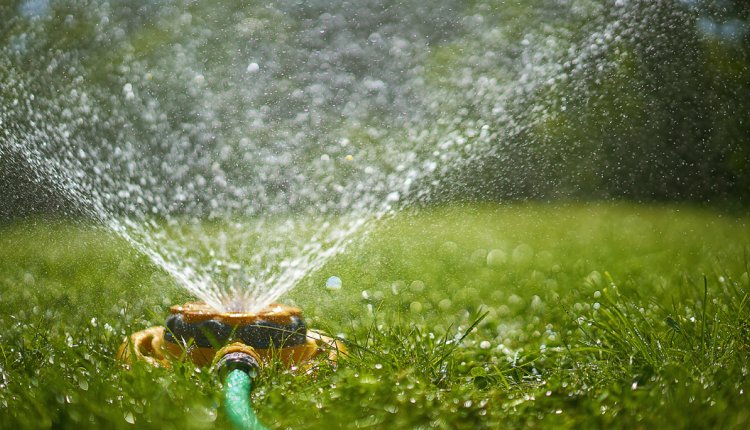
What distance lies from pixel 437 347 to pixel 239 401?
796mm

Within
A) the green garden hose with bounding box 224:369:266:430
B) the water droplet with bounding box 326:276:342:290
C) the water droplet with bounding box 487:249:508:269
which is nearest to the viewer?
the green garden hose with bounding box 224:369:266:430

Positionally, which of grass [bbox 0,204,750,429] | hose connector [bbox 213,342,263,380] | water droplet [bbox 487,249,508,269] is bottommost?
water droplet [bbox 487,249,508,269]

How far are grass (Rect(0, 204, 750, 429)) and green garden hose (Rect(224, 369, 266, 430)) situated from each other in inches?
1.5

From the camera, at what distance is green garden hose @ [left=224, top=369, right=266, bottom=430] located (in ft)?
5.41

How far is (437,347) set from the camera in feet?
7.79

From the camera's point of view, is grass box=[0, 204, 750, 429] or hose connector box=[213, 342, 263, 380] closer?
grass box=[0, 204, 750, 429]

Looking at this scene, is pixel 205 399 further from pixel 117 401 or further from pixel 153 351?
pixel 153 351

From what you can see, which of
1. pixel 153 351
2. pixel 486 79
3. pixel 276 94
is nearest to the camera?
pixel 153 351

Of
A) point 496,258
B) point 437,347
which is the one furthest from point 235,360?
point 496,258

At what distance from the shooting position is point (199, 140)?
24.6 feet

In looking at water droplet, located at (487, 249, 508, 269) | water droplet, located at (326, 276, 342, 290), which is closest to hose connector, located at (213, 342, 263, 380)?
water droplet, located at (326, 276, 342, 290)

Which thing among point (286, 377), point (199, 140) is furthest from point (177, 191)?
point (286, 377)

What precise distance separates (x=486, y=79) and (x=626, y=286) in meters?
4.13

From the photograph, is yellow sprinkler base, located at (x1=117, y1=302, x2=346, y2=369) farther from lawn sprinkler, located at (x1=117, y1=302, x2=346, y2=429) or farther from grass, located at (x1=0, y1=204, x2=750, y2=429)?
grass, located at (x1=0, y1=204, x2=750, y2=429)
